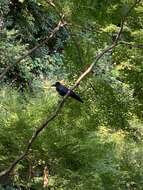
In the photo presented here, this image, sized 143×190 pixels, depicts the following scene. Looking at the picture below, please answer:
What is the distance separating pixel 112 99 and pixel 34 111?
1.84 meters

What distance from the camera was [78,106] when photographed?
4.74 m

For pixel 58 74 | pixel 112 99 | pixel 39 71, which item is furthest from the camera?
pixel 39 71

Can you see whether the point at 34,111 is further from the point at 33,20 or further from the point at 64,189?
the point at 33,20

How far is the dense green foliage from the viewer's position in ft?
13.0

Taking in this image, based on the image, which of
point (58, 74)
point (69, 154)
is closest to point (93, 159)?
point (69, 154)

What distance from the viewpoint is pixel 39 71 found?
7699mm

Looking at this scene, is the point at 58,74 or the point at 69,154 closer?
the point at 69,154

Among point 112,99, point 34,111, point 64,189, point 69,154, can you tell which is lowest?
point 64,189

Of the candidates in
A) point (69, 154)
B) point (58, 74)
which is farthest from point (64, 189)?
point (58, 74)

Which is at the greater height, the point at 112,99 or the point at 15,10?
the point at 15,10

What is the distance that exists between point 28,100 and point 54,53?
3.77m

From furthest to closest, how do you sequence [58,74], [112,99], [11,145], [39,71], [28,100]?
1. [39,71]
2. [58,74]
3. [112,99]
4. [28,100]
5. [11,145]

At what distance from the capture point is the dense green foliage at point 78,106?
397 centimetres

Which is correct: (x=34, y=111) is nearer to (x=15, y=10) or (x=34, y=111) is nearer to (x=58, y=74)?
(x=58, y=74)
